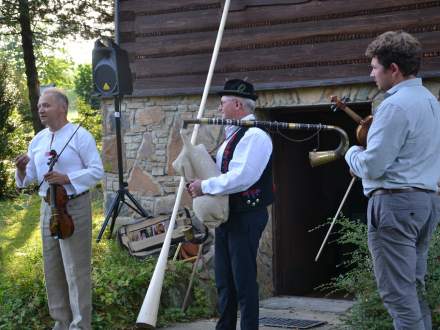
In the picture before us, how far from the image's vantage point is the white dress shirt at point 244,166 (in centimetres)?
457

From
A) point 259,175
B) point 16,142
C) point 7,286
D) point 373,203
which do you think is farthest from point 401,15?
point 16,142

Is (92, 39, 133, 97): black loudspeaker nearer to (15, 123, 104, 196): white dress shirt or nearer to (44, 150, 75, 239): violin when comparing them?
(15, 123, 104, 196): white dress shirt

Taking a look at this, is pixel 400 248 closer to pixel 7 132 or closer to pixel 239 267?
pixel 239 267

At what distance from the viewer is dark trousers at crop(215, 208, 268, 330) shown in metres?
4.69

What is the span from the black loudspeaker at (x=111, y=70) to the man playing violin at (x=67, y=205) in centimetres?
215

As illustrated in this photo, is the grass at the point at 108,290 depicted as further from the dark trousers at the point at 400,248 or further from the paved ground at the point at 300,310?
the dark trousers at the point at 400,248

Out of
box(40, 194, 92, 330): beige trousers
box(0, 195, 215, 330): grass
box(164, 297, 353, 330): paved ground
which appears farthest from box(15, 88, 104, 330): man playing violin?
box(164, 297, 353, 330): paved ground

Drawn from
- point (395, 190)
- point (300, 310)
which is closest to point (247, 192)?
point (395, 190)

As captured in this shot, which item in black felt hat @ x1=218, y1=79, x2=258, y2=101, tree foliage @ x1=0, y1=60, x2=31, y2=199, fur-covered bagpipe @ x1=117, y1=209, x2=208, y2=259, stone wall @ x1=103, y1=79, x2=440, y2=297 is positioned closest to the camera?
black felt hat @ x1=218, y1=79, x2=258, y2=101

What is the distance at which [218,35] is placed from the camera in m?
6.90

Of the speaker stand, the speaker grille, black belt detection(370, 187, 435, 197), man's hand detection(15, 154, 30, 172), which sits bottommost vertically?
the speaker stand

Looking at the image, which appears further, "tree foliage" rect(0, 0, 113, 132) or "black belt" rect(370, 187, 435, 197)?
"tree foliage" rect(0, 0, 113, 132)

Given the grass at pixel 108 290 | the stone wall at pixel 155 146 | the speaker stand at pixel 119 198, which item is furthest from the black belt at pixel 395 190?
the speaker stand at pixel 119 198

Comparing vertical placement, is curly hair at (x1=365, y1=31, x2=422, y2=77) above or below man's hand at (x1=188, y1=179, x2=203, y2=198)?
above
